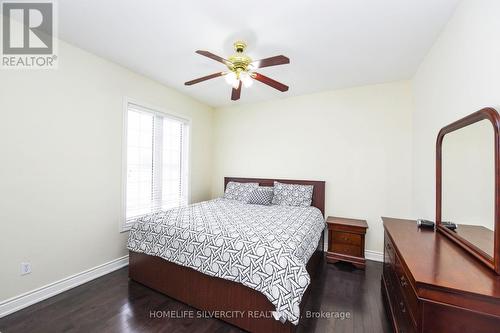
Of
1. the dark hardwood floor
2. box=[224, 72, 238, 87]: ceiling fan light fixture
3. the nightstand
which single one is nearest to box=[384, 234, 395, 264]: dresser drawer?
the dark hardwood floor

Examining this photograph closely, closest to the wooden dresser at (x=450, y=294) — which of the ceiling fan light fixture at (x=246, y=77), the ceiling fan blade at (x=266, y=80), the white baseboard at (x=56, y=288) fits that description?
the ceiling fan blade at (x=266, y=80)

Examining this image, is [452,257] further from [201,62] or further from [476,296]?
[201,62]

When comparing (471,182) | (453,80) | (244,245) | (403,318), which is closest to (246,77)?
(244,245)

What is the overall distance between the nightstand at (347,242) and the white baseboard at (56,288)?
292cm

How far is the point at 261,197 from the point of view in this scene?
363 cm

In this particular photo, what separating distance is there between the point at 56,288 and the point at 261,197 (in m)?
2.71

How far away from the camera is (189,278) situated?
2105mm

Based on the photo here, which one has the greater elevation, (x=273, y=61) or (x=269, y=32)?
(x=269, y=32)

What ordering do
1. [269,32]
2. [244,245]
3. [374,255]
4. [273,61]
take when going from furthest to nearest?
[374,255]
[269,32]
[273,61]
[244,245]

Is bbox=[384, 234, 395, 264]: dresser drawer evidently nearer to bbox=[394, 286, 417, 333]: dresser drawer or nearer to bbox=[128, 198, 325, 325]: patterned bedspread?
bbox=[394, 286, 417, 333]: dresser drawer

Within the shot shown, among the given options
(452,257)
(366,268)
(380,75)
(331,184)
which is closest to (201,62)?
(380,75)

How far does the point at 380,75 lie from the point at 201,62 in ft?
7.98

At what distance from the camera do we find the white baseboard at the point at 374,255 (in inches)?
128

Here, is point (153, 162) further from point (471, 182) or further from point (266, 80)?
point (471, 182)
